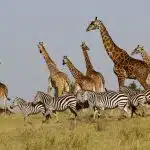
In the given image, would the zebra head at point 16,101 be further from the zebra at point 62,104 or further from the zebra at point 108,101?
the zebra at point 108,101

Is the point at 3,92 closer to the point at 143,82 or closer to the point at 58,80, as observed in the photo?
the point at 58,80

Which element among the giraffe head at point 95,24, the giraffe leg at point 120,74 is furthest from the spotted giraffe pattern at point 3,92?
the giraffe leg at point 120,74

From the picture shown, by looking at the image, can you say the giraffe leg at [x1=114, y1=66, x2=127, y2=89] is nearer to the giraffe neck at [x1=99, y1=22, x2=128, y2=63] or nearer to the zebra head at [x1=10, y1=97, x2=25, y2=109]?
the giraffe neck at [x1=99, y1=22, x2=128, y2=63]

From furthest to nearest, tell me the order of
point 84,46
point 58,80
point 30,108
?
1. point 84,46
2. point 58,80
3. point 30,108

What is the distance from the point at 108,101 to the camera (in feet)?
63.4

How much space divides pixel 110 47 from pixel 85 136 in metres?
9.42

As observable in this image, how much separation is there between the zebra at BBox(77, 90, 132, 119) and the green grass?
159 cm

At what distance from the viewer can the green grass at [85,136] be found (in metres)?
12.9

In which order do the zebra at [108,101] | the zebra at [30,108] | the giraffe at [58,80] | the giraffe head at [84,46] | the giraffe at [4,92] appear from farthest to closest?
the giraffe at [4,92], the giraffe head at [84,46], the giraffe at [58,80], the zebra at [30,108], the zebra at [108,101]

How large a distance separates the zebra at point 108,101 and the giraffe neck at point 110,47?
2.83m

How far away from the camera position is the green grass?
1291 cm

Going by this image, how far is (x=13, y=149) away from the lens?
12836 millimetres

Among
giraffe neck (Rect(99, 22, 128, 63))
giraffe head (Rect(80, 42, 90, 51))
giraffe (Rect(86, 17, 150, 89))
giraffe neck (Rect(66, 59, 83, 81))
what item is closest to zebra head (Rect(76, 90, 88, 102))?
giraffe (Rect(86, 17, 150, 89))

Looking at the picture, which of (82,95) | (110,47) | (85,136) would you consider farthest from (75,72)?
(85,136)
